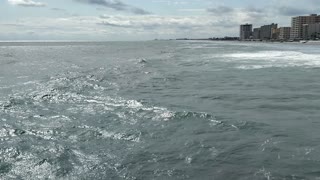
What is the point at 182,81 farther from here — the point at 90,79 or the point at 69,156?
the point at 69,156

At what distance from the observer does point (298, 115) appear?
1911 centimetres

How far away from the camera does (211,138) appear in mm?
15188

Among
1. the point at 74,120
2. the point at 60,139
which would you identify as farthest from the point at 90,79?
the point at 60,139

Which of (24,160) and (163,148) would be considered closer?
(24,160)

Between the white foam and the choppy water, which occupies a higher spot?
the choppy water

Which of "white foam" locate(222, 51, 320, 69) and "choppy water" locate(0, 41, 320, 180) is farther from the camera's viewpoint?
"white foam" locate(222, 51, 320, 69)

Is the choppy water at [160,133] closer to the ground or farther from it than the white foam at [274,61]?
farther from it

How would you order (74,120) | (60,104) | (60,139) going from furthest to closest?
(60,104)
(74,120)
(60,139)

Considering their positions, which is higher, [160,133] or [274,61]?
[160,133]

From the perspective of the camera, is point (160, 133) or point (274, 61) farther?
point (274, 61)

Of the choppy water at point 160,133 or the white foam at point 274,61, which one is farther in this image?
the white foam at point 274,61

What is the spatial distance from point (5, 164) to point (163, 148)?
5.31 metres

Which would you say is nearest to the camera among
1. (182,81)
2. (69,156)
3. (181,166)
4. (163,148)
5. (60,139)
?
(181,166)

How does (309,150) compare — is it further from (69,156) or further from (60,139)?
(60,139)
